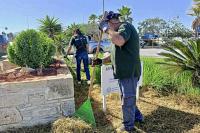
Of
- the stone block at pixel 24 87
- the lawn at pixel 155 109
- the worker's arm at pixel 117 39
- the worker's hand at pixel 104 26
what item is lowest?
the lawn at pixel 155 109

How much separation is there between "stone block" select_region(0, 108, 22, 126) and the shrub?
3.95 feet

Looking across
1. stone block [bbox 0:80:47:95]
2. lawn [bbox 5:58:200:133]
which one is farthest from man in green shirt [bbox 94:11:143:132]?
stone block [bbox 0:80:47:95]

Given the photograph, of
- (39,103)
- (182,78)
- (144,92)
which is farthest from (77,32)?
(39,103)

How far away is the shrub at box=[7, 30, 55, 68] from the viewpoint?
217 inches

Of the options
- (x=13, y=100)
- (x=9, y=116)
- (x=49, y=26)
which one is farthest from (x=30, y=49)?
(x=49, y=26)

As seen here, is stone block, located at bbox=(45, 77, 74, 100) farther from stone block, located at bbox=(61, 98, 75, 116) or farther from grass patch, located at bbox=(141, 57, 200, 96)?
grass patch, located at bbox=(141, 57, 200, 96)

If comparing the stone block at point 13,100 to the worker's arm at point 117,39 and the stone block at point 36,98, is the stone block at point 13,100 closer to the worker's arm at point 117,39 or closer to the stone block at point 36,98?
the stone block at point 36,98

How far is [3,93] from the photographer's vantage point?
445 cm

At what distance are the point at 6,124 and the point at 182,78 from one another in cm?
319

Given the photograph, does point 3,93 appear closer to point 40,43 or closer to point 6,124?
point 6,124

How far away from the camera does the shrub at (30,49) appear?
18.1ft

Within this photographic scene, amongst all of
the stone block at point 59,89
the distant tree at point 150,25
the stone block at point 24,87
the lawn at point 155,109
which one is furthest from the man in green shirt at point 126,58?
the distant tree at point 150,25

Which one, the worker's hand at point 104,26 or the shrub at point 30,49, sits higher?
the worker's hand at point 104,26

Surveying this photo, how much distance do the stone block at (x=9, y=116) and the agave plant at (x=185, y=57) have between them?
9.15 ft
